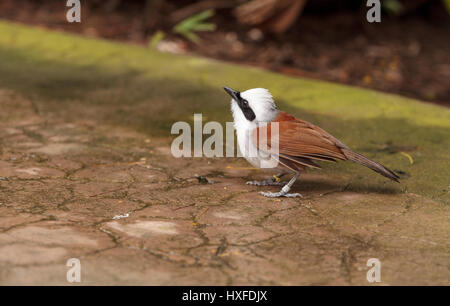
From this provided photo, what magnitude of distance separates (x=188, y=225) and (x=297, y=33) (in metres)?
6.73

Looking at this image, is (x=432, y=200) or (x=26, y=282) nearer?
(x=26, y=282)

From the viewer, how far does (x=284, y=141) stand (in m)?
4.07

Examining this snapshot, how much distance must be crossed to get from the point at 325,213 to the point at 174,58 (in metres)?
4.26

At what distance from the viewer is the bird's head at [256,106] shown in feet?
13.6

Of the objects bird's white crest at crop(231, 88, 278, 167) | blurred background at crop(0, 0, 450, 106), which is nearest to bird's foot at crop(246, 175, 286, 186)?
bird's white crest at crop(231, 88, 278, 167)

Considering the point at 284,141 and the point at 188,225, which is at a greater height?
the point at 284,141

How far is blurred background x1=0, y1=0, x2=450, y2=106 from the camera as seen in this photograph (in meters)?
8.53

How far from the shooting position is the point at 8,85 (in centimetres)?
657

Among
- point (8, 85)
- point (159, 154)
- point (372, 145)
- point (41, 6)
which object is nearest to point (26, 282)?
point (159, 154)

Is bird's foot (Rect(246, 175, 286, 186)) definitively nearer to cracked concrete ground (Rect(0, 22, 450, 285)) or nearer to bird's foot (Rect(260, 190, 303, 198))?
cracked concrete ground (Rect(0, 22, 450, 285))

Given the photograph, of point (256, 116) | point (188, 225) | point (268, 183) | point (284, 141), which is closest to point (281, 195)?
point (268, 183)

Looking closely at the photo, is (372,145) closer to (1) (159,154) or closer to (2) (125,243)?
(1) (159,154)

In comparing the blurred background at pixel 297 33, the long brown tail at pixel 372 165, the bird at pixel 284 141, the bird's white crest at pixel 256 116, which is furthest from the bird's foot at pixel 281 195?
the blurred background at pixel 297 33

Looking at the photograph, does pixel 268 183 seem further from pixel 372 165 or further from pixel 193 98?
pixel 193 98
